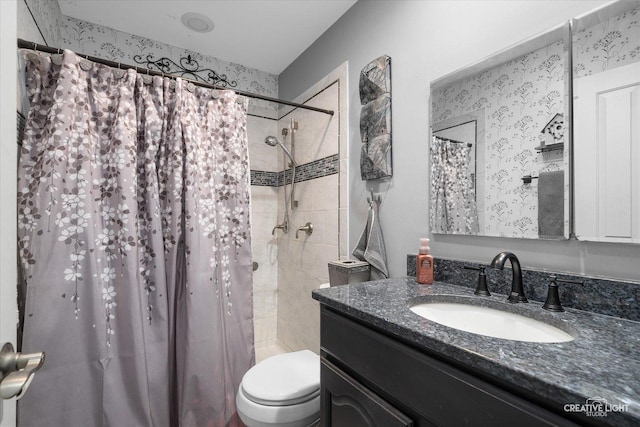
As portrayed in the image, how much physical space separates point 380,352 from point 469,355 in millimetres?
254

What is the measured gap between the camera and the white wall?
90 cm

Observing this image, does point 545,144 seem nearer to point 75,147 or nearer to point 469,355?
point 469,355

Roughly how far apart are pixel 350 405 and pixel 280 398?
494mm

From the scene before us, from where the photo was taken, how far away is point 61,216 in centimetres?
121

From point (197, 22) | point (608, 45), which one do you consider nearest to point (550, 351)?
point (608, 45)

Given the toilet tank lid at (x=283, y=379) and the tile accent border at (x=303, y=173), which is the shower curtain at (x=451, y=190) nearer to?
the tile accent border at (x=303, y=173)

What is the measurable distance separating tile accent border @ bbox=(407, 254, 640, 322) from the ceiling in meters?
1.75

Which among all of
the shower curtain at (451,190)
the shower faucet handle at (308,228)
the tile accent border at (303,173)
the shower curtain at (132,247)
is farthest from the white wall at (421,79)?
the shower curtain at (132,247)

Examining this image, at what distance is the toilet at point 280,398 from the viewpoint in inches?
47.1

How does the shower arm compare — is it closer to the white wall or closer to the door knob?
the white wall

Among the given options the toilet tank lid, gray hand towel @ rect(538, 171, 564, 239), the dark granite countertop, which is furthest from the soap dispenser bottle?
the toilet tank lid

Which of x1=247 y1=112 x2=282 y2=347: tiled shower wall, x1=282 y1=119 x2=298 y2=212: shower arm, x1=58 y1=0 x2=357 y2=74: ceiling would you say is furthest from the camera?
x1=247 y1=112 x2=282 y2=347: tiled shower wall

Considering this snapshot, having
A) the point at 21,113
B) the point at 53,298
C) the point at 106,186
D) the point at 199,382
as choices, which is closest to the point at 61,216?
the point at 106,186

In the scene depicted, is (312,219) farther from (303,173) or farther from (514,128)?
(514,128)
